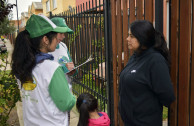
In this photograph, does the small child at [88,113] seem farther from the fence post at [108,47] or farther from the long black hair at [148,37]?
the fence post at [108,47]

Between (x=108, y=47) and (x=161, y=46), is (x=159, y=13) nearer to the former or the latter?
(x=161, y=46)

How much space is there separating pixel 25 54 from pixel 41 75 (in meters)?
0.22

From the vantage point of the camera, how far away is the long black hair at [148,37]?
1.92 metres

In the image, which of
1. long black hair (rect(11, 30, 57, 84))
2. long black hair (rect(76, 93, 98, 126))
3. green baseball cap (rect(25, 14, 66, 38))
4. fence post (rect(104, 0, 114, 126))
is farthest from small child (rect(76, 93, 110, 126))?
fence post (rect(104, 0, 114, 126))

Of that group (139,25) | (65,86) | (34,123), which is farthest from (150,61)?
(34,123)

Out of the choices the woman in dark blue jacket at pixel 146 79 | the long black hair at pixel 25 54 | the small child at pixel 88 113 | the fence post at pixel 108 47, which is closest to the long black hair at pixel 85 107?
the small child at pixel 88 113

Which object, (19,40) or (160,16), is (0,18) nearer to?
(19,40)

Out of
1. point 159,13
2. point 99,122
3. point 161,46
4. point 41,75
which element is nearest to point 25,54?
point 41,75

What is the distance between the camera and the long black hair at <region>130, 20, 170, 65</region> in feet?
6.31

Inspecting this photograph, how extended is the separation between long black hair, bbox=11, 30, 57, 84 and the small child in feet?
2.33

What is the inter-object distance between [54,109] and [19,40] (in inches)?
25.8

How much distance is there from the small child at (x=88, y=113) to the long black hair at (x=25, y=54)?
28.0 inches

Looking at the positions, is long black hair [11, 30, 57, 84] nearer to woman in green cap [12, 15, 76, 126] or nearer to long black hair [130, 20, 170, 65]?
woman in green cap [12, 15, 76, 126]

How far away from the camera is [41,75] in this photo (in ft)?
5.16
